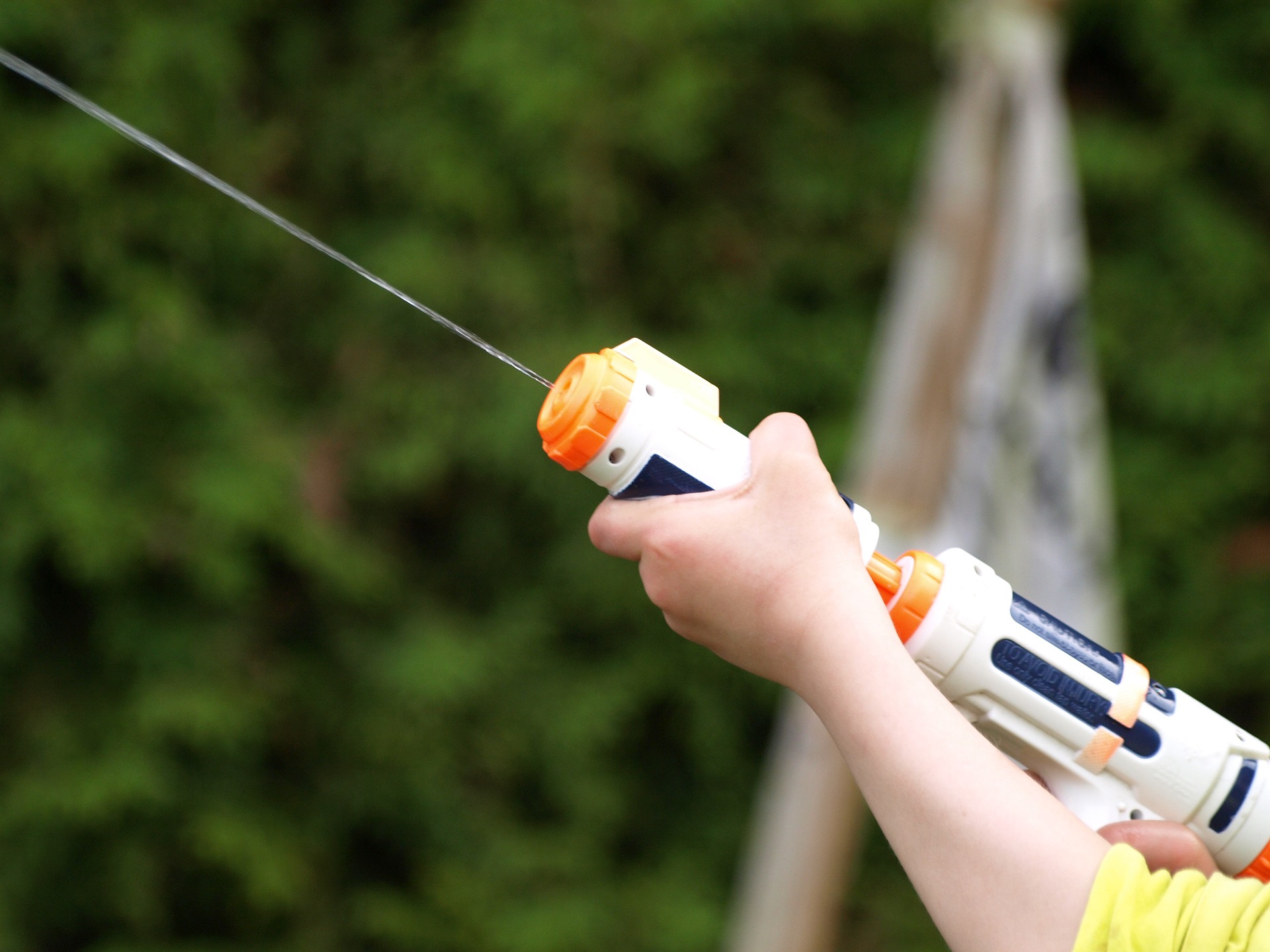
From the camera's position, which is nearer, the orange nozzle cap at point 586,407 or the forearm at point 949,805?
the forearm at point 949,805

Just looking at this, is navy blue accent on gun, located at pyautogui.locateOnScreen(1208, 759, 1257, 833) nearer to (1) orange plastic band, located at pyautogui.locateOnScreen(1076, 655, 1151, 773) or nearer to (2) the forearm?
(1) orange plastic band, located at pyautogui.locateOnScreen(1076, 655, 1151, 773)

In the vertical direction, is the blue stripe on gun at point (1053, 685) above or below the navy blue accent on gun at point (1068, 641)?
below

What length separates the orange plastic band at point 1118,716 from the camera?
25.1 inches

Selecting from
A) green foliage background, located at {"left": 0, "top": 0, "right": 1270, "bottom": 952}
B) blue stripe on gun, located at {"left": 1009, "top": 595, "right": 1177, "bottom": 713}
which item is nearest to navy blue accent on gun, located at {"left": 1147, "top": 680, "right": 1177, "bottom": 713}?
blue stripe on gun, located at {"left": 1009, "top": 595, "right": 1177, "bottom": 713}

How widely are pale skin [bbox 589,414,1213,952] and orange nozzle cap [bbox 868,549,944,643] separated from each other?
0.23 feet

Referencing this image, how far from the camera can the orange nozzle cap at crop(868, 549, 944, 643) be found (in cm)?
62

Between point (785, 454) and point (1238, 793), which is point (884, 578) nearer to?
point (785, 454)

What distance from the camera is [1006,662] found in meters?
0.63

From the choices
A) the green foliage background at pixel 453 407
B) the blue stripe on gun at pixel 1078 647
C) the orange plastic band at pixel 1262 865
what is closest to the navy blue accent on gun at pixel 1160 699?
the blue stripe on gun at pixel 1078 647

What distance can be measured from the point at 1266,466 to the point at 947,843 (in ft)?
5.48

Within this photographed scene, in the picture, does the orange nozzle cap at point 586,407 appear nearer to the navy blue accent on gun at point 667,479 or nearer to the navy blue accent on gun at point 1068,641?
the navy blue accent on gun at point 667,479

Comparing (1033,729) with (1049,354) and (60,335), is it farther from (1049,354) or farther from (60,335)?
(60,335)

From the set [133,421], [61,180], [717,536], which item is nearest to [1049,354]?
[717,536]

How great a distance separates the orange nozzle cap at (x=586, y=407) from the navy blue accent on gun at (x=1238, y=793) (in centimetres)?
45
